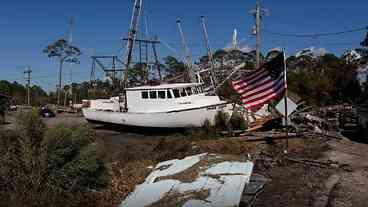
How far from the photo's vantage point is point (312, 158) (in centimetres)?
1169

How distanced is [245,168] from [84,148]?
358cm

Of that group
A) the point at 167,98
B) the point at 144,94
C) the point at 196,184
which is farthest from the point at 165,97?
the point at 196,184

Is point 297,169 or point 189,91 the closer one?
point 297,169

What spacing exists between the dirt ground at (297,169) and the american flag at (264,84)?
5.53 feet

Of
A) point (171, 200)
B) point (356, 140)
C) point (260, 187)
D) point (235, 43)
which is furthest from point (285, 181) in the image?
point (235, 43)

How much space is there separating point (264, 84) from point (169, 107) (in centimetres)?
1087

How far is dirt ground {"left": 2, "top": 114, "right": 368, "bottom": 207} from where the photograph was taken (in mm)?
7859

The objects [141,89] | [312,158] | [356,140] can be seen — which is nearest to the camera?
[312,158]

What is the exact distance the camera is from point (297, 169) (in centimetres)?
1023

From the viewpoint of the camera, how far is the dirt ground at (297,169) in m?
7.86

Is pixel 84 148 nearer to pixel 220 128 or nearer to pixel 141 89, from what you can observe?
pixel 220 128

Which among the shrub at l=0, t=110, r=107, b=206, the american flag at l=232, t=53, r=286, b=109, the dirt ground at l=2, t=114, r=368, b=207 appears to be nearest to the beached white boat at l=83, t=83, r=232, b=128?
the dirt ground at l=2, t=114, r=368, b=207

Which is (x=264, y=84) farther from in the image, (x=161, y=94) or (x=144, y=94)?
(x=144, y=94)

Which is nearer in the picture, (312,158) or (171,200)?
(171,200)
